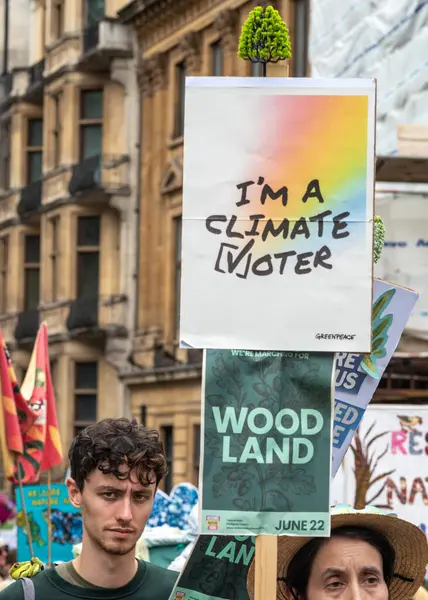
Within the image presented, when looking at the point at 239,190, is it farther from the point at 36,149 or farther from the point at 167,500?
the point at 36,149

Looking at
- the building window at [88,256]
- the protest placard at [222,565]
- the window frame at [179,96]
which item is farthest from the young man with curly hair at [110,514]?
the building window at [88,256]

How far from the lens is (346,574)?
534 cm

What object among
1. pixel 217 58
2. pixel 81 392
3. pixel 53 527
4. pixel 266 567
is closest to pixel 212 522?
pixel 266 567

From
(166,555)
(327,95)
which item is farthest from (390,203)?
(327,95)

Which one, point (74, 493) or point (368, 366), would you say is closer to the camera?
point (74, 493)

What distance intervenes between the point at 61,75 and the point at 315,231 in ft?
103

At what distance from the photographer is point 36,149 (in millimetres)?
39312

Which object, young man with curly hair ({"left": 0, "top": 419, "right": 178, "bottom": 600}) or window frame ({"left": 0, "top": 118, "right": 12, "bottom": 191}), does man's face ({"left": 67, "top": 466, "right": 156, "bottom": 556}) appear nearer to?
young man with curly hair ({"left": 0, "top": 419, "right": 178, "bottom": 600})

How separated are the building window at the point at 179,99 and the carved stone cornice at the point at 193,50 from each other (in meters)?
0.37

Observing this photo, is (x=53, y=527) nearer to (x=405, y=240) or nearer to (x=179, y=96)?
(x=405, y=240)

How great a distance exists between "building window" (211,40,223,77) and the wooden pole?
2606cm

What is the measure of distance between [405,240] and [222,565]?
14.2 meters

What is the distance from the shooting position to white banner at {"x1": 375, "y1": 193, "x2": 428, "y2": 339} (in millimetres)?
19516

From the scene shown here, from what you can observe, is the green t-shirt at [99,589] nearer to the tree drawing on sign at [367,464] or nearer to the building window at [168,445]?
the tree drawing on sign at [367,464]
